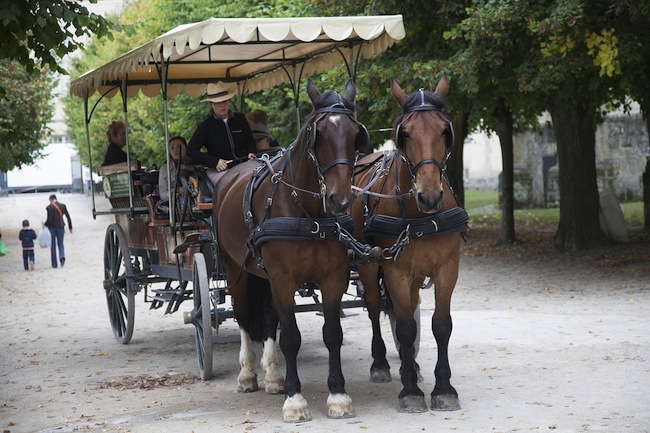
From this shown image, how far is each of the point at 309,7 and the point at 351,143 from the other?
1234 centimetres

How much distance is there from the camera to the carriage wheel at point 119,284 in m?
12.1

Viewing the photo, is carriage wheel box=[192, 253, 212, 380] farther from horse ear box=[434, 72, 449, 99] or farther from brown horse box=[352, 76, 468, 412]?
horse ear box=[434, 72, 449, 99]

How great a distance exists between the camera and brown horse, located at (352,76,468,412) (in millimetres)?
7578

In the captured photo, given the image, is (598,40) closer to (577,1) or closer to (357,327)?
(577,1)

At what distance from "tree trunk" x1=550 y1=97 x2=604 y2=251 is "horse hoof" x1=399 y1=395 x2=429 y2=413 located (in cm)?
1350

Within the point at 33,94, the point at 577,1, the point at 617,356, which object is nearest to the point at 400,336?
the point at 617,356

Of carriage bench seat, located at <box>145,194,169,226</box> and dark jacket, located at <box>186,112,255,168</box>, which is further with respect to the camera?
carriage bench seat, located at <box>145,194,169,226</box>

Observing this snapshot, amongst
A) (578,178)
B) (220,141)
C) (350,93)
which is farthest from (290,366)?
(578,178)

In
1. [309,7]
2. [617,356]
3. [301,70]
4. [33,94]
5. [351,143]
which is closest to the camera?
[351,143]

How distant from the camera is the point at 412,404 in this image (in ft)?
25.5

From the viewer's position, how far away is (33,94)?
29672 mm

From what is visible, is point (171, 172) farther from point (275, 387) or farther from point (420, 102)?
point (420, 102)

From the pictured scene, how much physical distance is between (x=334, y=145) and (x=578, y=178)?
1410 centimetres

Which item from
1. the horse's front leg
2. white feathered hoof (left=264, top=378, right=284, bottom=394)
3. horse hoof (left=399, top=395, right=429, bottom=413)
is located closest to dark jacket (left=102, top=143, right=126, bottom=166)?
the horse's front leg
